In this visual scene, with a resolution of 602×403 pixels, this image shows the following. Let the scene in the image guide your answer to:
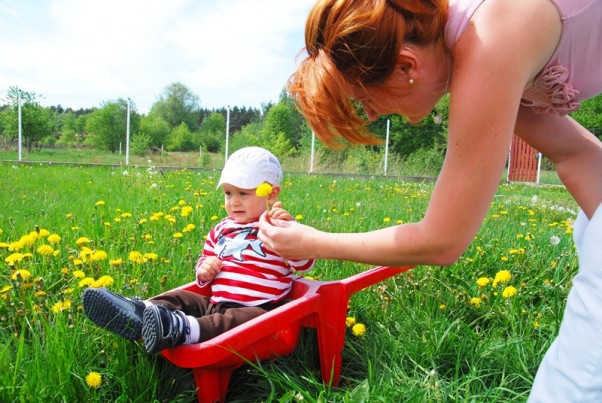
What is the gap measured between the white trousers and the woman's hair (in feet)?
1.69

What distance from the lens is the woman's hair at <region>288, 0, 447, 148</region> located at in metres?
0.99

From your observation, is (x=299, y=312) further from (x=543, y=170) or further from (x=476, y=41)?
(x=543, y=170)

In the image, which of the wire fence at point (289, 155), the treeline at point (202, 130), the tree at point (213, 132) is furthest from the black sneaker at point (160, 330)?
the tree at point (213, 132)

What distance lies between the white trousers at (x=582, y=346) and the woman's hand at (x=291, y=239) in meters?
0.56

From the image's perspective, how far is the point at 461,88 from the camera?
38.2 inches

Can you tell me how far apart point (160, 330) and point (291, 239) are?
47 centimetres

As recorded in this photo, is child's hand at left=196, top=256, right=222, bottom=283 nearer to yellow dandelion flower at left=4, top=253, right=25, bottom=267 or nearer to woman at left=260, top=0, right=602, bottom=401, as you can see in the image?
yellow dandelion flower at left=4, top=253, right=25, bottom=267

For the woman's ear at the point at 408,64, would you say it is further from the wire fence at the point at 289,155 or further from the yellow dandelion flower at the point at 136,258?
the wire fence at the point at 289,155

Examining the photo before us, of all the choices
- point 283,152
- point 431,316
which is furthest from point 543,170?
point 431,316

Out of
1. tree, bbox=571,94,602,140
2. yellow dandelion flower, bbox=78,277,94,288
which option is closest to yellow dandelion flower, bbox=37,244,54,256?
yellow dandelion flower, bbox=78,277,94,288

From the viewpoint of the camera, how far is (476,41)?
37.6 inches

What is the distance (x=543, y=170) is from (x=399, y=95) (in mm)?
17902

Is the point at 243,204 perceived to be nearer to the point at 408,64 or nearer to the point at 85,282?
the point at 85,282

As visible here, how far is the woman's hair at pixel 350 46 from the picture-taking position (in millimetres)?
995
